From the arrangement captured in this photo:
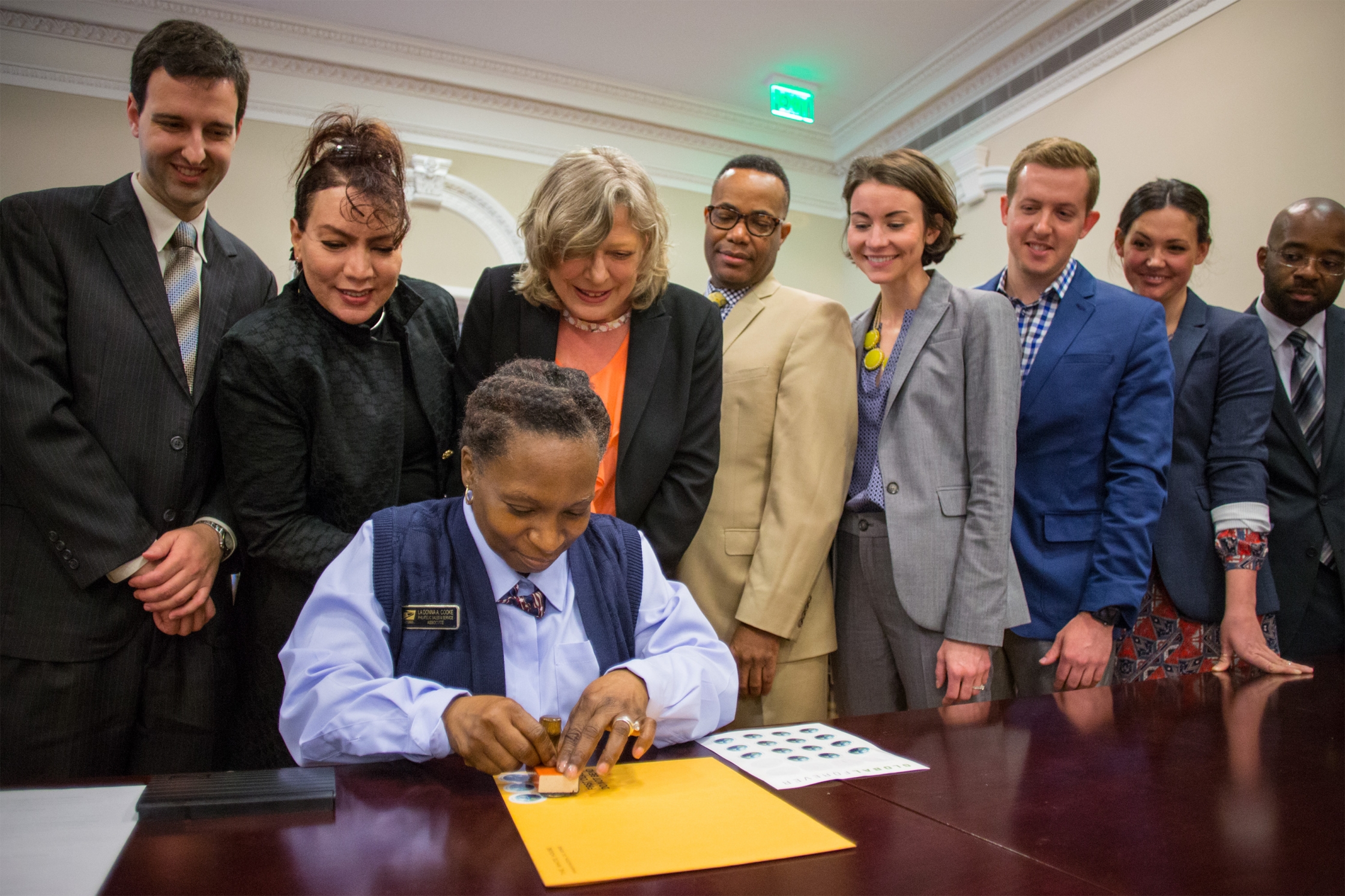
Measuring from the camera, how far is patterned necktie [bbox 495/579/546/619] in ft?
4.55

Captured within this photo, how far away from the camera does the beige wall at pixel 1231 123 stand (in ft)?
12.8

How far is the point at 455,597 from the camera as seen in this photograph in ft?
4.51

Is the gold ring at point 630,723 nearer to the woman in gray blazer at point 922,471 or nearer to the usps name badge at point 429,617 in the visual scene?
the usps name badge at point 429,617

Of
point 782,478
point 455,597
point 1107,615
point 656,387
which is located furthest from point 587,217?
point 1107,615

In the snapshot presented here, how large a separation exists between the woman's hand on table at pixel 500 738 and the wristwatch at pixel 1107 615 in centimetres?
134

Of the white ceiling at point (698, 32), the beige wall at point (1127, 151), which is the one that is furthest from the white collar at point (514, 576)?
the white ceiling at point (698, 32)

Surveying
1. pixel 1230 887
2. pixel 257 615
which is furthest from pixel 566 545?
pixel 1230 887

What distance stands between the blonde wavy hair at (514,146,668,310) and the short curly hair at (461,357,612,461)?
0.42 metres

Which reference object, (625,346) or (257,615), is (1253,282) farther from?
(257,615)

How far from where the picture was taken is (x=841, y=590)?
2.10 m

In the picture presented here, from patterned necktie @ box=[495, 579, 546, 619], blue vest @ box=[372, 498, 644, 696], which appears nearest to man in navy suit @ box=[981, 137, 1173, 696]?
blue vest @ box=[372, 498, 644, 696]

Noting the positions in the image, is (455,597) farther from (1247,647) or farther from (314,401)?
(1247,647)

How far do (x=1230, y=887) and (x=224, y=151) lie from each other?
2075 mm

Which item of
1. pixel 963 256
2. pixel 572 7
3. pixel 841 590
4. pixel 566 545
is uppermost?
pixel 572 7
